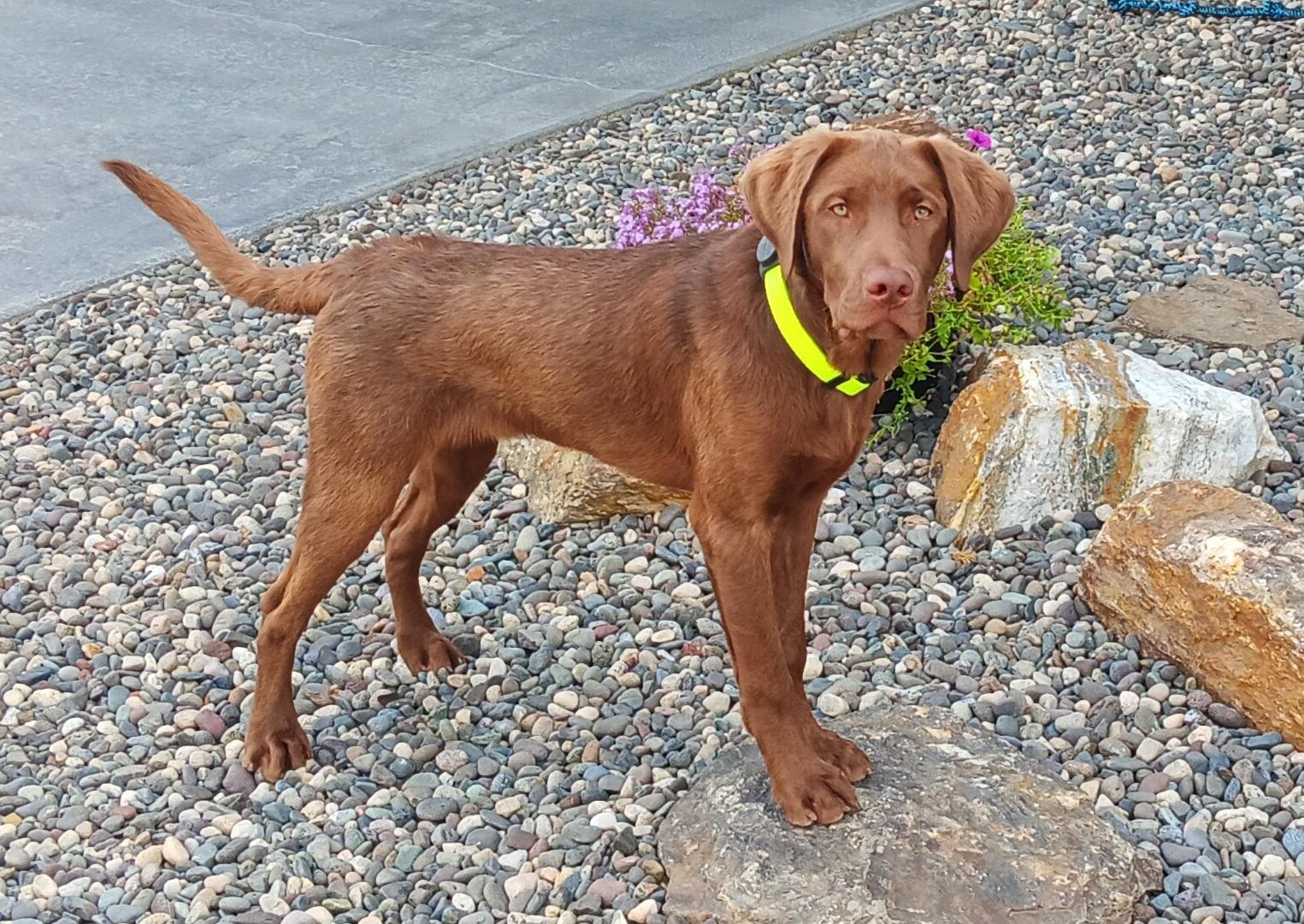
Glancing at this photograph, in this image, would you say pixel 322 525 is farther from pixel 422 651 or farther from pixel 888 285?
pixel 888 285

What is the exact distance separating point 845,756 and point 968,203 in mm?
1263

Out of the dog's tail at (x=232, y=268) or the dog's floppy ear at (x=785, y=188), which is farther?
the dog's tail at (x=232, y=268)

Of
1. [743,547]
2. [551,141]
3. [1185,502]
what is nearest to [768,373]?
[743,547]

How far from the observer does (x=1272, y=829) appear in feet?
11.3

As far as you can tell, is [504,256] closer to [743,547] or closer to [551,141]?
[743,547]

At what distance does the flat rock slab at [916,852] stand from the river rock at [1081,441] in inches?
48.7

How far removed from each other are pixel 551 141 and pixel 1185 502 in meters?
4.72

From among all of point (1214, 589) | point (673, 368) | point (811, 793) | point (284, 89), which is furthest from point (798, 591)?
point (284, 89)

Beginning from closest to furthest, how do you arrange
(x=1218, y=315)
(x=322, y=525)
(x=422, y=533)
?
1. (x=322, y=525)
2. (x=422, y=533)
3. (x=1218, y=315)

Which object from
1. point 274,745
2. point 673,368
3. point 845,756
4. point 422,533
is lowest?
point 274,745

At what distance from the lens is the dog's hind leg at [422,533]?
408cm

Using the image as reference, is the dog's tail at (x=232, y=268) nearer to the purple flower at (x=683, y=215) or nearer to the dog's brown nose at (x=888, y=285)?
the dog's brown nose at (x=888, y=285)

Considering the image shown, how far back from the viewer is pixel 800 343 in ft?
10.4

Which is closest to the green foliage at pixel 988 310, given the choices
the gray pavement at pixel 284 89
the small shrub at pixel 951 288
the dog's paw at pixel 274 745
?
the small shrub at pixel 951 288
